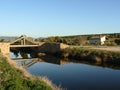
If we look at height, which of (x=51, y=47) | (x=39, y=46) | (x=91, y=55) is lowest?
(x=91, y=55)

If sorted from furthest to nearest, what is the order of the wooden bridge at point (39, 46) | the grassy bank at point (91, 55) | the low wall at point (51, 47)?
the wooden bridge at point (39, 46) → the low wall at point (51, 47) → the grassy bank at point (91, 55)

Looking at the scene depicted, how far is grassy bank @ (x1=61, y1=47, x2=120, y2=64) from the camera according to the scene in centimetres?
4062

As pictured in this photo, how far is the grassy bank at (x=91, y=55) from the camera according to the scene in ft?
133

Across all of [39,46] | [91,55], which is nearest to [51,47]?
[39,46]

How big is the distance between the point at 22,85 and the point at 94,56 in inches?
1191

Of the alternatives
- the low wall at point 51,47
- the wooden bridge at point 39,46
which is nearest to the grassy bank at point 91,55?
the low wall at point 51,47

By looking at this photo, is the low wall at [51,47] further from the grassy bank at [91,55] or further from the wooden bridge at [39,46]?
the grassy bank at [91,55]

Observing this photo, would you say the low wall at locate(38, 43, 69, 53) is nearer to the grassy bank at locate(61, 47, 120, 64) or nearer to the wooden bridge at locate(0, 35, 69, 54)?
the wooden bridge at locate(0, 35, 69, 54)

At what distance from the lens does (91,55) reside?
4594cm

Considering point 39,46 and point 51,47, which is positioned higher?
point 39,46

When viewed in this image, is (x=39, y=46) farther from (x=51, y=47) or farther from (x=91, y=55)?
(x=91, y=55)

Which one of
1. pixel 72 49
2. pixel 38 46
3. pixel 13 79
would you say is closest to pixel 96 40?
pixel 38 46

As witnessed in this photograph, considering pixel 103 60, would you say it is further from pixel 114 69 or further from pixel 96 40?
pixel 96 40

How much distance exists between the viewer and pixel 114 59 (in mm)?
40125
